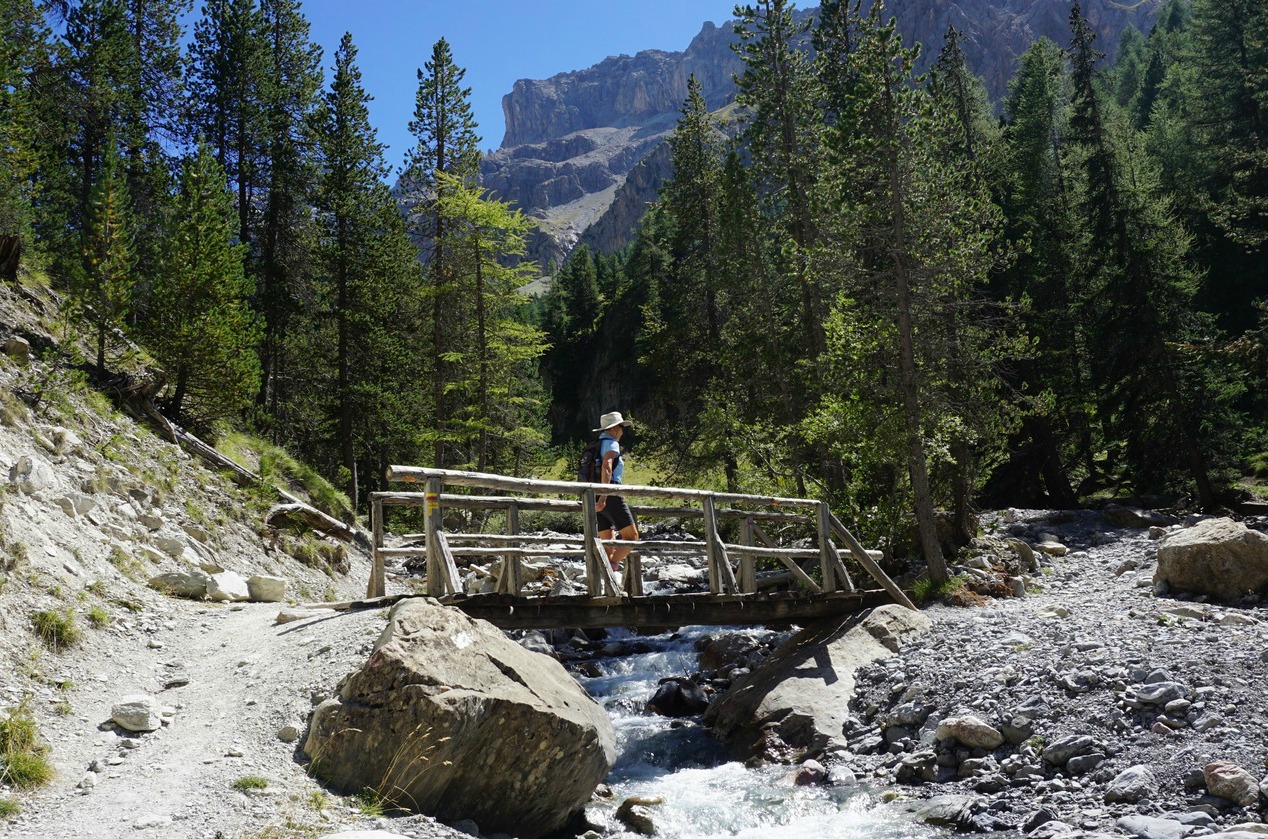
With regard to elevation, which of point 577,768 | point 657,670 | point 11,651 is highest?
point 11,651

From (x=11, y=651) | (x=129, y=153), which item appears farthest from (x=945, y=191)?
(x=129, y=153)

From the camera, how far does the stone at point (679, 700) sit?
47.9ft

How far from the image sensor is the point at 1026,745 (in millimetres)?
9836

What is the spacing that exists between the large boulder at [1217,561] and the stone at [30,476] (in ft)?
57.6

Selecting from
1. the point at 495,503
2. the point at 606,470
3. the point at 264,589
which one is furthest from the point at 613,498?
the point at 264,589

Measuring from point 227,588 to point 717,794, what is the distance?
7.55 metres

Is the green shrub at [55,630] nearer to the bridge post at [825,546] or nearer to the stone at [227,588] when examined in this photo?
→ the stone at [227,588]

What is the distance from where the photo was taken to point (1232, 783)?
787 centimetres

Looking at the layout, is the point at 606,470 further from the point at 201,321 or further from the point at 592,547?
the point at 201,321

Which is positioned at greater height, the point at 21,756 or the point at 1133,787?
the point at 21,756

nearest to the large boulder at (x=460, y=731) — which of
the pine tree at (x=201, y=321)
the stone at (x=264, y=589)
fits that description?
the stone at (x=264, y=589)

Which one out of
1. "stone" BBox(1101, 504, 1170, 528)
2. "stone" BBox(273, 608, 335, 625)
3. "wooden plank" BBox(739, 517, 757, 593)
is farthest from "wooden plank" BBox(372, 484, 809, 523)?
"stone" BBox(1101, 504, 1170, 528)

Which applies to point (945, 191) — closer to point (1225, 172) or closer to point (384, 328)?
point (384, 328)

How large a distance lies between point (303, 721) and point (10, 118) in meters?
16.8
